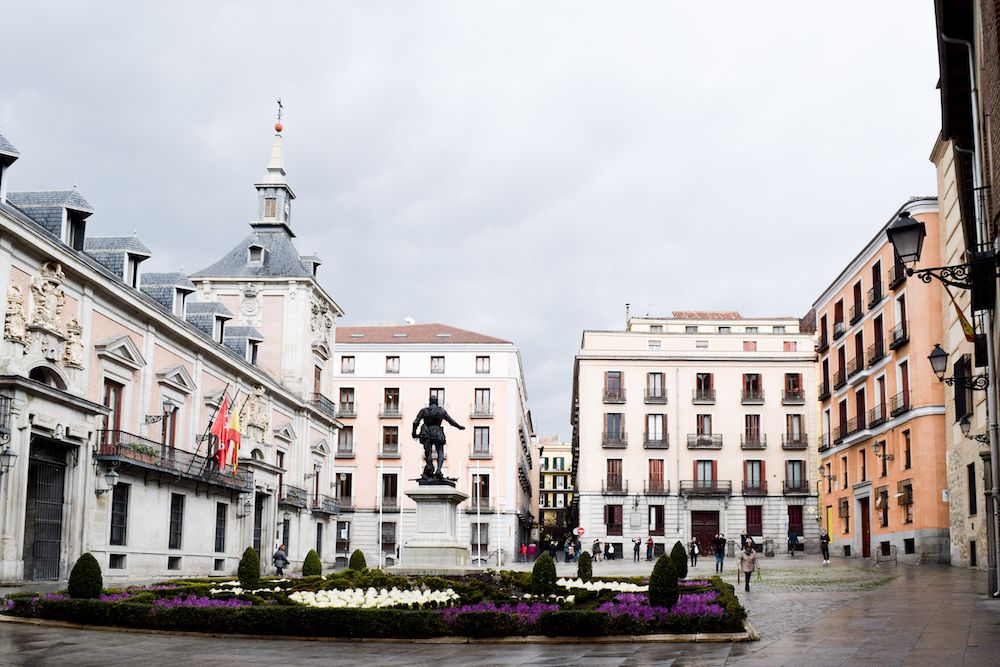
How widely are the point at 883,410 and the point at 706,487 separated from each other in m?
21.1

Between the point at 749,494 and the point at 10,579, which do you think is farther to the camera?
the point at 749,494

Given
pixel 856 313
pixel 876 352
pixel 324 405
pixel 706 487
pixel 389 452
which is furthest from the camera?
pixel 389 452

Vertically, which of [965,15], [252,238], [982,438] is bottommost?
[982,438]

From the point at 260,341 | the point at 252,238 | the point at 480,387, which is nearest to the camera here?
the point at 260,341

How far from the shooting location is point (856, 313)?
177 feet

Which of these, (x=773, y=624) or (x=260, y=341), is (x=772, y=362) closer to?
(x=260, y=341)

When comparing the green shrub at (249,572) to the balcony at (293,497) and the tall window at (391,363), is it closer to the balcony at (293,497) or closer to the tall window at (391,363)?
the balcony at (293,497)

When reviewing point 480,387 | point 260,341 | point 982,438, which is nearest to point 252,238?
point 260,341

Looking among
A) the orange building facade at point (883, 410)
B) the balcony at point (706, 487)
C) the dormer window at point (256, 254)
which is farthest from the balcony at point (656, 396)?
the dormer window at point (256, 254)

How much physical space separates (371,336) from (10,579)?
54254 mm

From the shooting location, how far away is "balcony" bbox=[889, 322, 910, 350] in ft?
151

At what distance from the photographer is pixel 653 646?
1562cm

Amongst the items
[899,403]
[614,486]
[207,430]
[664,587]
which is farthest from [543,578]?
[614,486]

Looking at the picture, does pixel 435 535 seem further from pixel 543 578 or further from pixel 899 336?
pixel 899 336
